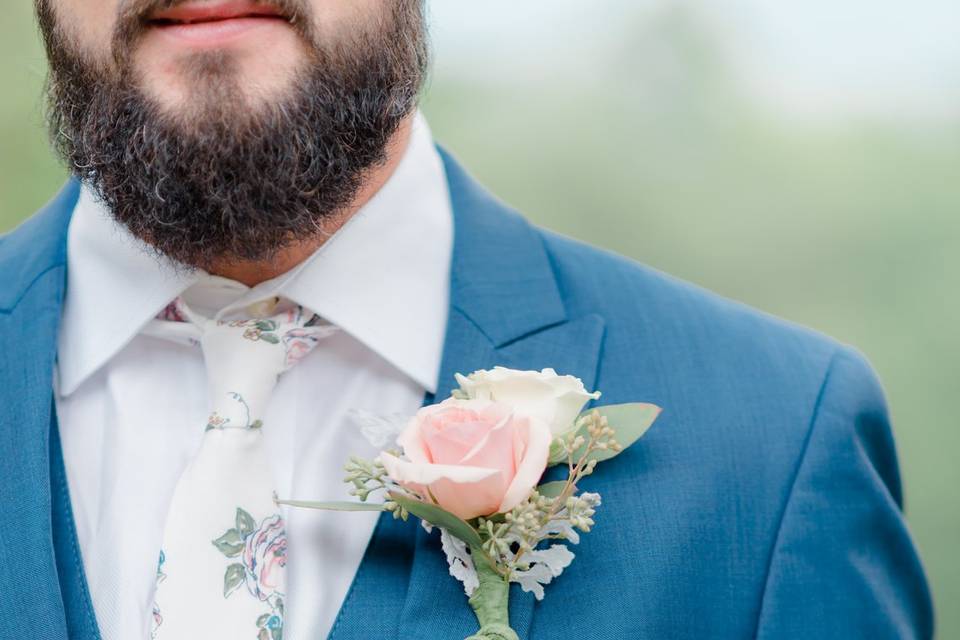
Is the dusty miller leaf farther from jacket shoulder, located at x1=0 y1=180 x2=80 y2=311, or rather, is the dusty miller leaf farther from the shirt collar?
jacket shoulder, located at x1=0 y1=180 x2=80 y2=311

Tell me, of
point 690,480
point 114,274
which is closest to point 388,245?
point 114,274

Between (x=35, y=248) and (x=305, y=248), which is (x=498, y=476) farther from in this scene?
(x=35, y=248)

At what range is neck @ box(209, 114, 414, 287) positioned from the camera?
148cm

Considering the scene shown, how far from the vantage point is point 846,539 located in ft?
4.71

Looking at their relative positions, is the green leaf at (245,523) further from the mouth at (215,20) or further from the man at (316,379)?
the mouth at (215,20)

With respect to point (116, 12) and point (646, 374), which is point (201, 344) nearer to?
point (116, 12)

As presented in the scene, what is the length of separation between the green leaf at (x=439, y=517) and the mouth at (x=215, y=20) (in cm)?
57

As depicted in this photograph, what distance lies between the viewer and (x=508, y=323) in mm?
1485

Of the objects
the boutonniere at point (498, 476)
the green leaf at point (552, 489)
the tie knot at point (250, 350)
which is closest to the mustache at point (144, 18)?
the tie knot at point (250, 350)

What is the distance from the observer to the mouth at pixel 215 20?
4.49 ft

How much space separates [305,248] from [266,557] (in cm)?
40

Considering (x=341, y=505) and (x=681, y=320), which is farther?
(x=681, y=320)

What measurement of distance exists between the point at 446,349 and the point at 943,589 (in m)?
4.00

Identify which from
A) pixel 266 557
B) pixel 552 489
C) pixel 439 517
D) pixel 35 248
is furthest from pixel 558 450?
pixel 35 248
